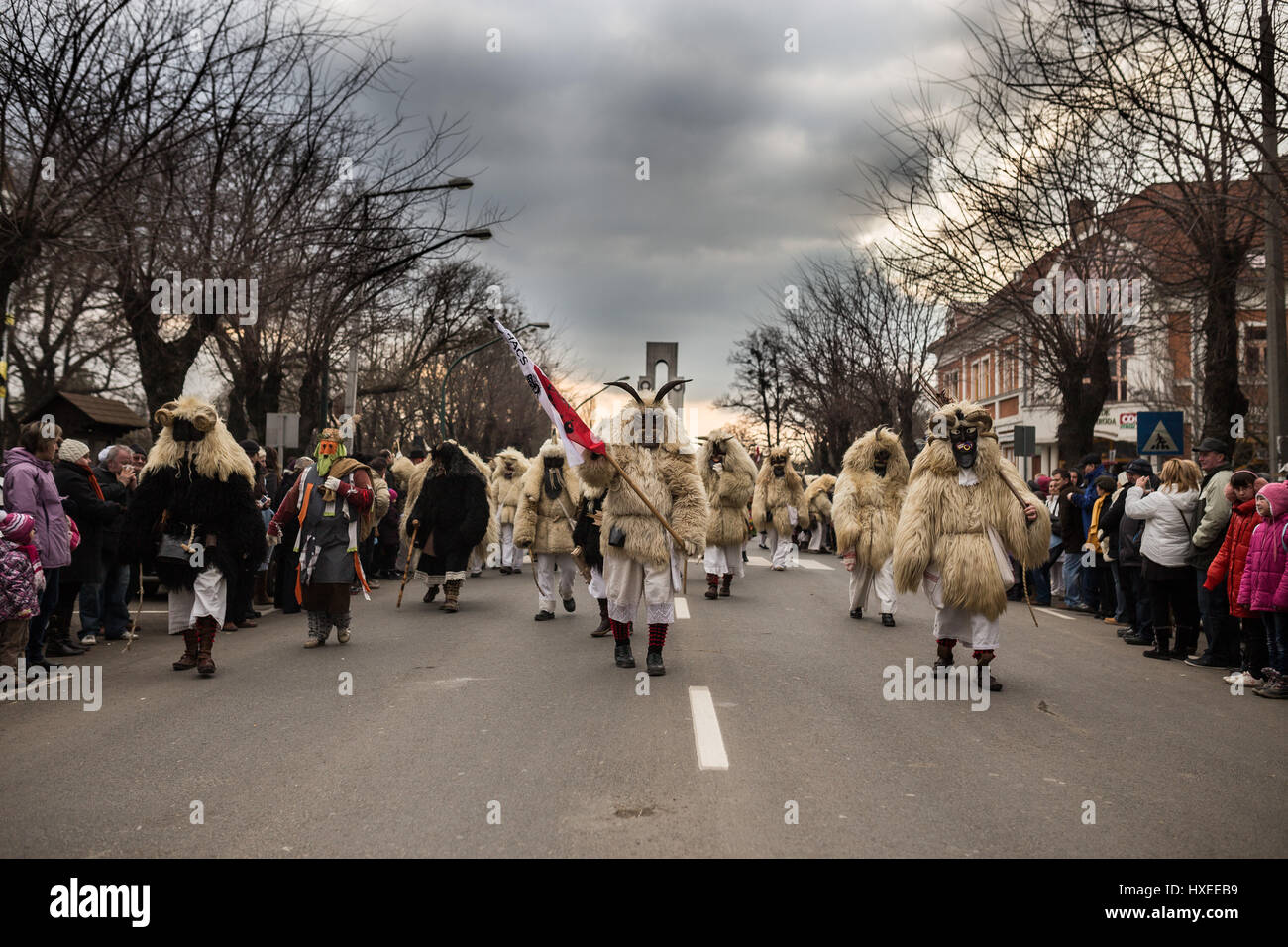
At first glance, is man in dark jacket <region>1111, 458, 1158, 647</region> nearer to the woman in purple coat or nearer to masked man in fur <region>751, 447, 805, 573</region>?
masked man in fur <region>751, 447, 805, 573</region>

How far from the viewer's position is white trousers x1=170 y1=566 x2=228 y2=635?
Answer: 8586 mm

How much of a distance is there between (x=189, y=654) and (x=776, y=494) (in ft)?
37.6

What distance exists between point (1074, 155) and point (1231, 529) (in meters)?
9.59

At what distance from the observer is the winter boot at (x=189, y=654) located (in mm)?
8656

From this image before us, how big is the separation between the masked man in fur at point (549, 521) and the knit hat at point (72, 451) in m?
4.65

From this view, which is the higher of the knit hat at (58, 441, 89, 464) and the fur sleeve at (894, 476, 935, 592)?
the knit hat at (58, 441, 89, 464)

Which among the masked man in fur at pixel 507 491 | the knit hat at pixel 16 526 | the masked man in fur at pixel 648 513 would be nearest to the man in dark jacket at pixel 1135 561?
the masked man in fur at pixel 648 513

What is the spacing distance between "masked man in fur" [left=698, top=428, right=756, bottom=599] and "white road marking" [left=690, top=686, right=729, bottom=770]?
7234 millimetres

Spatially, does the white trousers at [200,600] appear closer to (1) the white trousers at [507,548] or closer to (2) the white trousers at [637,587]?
(2) the white trousers at [637,587]

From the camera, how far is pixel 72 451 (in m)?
10.2

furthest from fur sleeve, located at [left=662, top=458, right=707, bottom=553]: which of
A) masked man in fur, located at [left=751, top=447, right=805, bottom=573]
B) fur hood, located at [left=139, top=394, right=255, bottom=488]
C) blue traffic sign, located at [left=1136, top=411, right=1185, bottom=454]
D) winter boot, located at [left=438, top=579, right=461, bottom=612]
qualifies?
blue traffic sign, located at [left=1136, top=411, right=1185, bottom=454]
